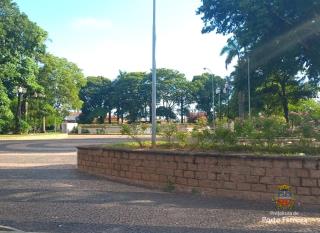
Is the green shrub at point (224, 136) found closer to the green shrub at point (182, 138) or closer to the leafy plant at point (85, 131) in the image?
the green shrub at point (182, 138)

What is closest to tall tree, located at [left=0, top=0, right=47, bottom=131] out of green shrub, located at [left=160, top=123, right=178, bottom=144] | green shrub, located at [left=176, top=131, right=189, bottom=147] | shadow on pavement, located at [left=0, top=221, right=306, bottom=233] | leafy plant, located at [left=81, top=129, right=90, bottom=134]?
leafy plant, located at [left=81, top=129, right=90, bottom=134]

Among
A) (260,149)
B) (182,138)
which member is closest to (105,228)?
(260,149)

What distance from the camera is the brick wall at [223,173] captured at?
914cm

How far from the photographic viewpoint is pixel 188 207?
9.01 m

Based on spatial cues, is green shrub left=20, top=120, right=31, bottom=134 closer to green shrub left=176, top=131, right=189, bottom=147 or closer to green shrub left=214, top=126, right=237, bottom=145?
green shrub left=176, top=131, right=189, bottom=147

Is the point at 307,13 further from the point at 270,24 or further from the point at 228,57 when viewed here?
the point at 228,57

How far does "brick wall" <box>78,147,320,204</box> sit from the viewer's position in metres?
9.14

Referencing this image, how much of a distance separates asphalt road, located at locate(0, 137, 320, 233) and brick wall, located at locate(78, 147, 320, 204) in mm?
333

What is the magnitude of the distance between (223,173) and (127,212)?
2.43m

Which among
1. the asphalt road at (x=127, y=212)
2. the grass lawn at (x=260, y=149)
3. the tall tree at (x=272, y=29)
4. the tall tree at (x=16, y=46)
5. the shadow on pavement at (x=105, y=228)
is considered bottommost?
the shadow on pavement at (x=105, y=228)

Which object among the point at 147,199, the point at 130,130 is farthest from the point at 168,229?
the point at 130,130

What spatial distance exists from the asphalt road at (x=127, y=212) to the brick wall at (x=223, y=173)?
13.1 inches

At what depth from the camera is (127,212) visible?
8586 mm

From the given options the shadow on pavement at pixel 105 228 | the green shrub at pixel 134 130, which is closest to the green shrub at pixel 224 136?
the green shrub at pixel 134 130
